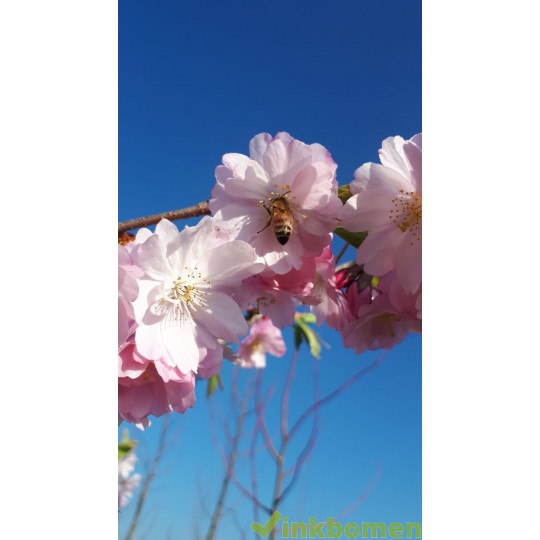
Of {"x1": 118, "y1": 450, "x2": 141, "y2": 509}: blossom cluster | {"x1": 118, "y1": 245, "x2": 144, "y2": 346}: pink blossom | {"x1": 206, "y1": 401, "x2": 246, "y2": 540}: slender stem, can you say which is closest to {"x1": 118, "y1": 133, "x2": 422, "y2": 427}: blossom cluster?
{"x1": 118, "y1": 245, "x2": 144, "y2": 346}: pink blossom

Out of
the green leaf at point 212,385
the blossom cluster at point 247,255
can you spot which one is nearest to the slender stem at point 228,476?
the green leaf at point 212,385

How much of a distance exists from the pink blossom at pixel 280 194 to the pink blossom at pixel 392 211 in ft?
0.09

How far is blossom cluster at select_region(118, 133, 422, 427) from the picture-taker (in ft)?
1.54

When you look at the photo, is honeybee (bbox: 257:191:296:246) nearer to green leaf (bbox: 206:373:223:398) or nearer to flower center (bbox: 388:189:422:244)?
flower center (bbox: 388:189:422:244)

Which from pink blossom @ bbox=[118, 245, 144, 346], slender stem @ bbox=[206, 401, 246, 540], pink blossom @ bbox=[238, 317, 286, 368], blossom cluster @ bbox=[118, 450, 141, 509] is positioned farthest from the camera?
blossom cluster @ bbox=[118, 450, 141, 509]

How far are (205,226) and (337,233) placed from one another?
154 millimetres

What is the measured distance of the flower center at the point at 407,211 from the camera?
0.50 m

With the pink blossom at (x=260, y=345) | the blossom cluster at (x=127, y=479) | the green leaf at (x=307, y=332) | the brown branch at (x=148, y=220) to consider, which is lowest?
the brown branch at (x=148, y=220)

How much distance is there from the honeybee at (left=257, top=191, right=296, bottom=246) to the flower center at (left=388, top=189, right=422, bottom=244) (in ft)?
0.33

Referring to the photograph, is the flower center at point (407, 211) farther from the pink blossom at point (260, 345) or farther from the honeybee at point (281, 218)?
the pink blossom at point (260, 345)

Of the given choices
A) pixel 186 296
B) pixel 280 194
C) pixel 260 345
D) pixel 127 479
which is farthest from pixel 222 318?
pixel 127 479
